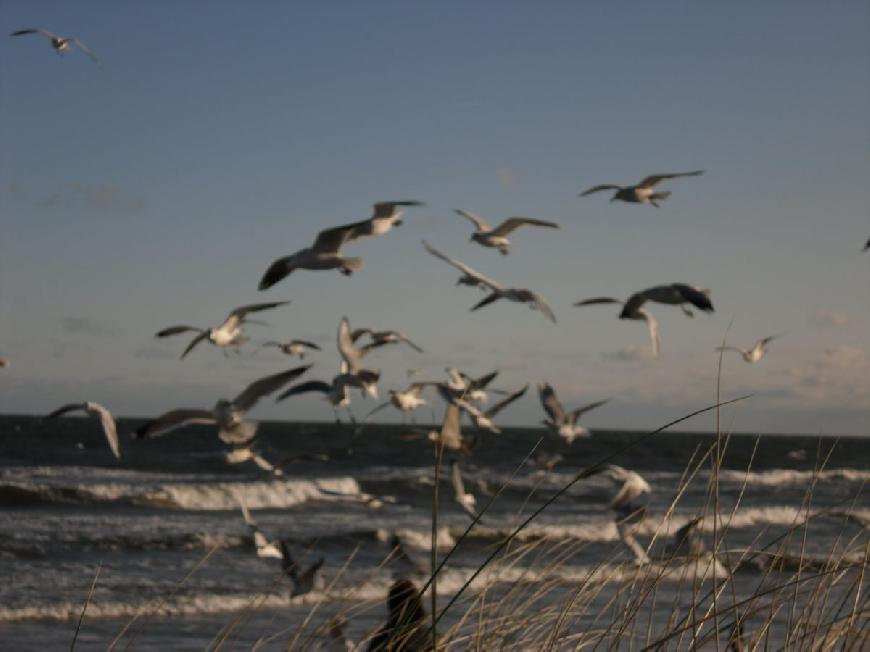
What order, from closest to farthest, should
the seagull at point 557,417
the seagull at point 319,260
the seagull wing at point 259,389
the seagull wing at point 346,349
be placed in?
the seagull at point 319,260, the seagull wing at point 259,389, the seagull wing at point 346,349, the seagull at point 557,417

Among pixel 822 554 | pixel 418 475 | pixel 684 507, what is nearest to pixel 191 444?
pixel 418 475

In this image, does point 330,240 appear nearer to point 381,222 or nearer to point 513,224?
point 381,222

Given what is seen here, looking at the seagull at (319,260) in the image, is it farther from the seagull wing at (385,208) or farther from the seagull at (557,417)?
the seagull at (557,417)

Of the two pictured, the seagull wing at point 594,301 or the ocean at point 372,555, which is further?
the seagull wing at point 594,301

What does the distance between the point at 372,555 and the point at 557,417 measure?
6.60m

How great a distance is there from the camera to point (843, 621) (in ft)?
11.9

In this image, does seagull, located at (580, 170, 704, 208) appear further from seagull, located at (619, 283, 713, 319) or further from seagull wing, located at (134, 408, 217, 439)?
seagull wing, located at (134, 408, 217, 439)

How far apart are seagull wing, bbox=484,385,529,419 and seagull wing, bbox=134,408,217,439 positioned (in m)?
3.08

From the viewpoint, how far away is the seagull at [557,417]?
36.6ft

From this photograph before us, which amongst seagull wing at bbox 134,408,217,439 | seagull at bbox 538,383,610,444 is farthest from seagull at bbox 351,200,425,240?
seagull at bbox 538,383,610,444

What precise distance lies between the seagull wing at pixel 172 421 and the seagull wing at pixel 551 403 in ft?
13.0

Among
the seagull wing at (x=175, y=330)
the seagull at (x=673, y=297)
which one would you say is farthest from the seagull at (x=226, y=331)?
the seagull at (x=673, y=297)

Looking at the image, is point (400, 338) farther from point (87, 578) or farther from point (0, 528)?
point (0, 528)

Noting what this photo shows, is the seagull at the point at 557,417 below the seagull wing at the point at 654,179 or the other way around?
below
